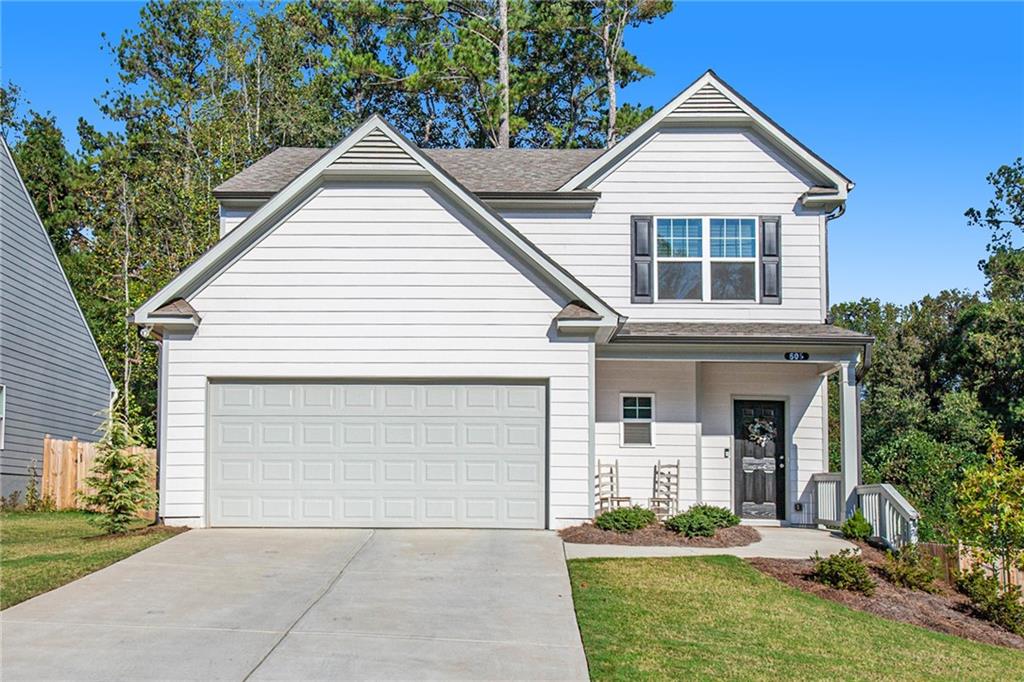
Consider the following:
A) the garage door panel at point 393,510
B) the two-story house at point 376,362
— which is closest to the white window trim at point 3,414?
the two-story house at point 376,362

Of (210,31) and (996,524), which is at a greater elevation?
(210,31)

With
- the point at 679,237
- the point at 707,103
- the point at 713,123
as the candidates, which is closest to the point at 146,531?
the point at 679,237

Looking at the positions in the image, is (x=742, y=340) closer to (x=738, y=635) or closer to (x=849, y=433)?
(x=849, y=433)

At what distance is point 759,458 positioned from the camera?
18.1 metres

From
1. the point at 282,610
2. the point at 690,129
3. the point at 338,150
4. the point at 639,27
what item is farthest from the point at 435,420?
the point at 639,27

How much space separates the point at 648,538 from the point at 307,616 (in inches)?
233

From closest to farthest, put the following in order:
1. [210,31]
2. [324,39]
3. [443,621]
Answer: [443,621] → [210,31] → [324,39]

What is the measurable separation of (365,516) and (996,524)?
28.2 feet

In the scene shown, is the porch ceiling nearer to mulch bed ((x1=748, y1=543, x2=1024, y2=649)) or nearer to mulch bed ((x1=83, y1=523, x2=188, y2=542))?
mulch bed ((x1=748, y1=543, x2=1024, y2=649))

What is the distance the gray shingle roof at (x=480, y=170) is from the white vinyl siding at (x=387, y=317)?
2612 mm

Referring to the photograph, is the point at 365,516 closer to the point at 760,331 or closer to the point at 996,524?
the point at 760,331

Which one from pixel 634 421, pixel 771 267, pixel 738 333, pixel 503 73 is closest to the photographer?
pixel 738 333

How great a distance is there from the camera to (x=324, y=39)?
39125 mm

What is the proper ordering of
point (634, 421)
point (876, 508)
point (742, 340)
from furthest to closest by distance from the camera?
point (634, 421) → point (742, 340) → point (876, 508)
